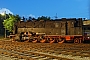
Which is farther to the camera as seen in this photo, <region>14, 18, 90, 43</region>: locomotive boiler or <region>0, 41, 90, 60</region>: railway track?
<region>14, 18, 90, 43</region>: locomotive boiler

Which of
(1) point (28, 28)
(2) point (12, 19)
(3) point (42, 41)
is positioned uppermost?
(2) point (12, 19)

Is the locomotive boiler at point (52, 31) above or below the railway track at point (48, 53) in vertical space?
above

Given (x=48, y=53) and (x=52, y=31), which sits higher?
(x=52, y=31)

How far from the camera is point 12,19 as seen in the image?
4841cm

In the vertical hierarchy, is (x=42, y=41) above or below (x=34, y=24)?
below

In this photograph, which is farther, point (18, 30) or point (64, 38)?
point (18, 30)

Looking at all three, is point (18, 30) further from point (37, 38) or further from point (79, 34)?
point (79, 34)

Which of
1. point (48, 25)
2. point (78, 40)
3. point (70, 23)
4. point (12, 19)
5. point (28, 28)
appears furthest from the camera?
point (12, 19)

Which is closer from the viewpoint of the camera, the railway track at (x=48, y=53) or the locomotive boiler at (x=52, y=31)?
the railway track at (x=48, y=53)

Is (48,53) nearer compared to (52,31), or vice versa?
(48,53)

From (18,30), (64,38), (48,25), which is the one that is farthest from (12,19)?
(64,38)

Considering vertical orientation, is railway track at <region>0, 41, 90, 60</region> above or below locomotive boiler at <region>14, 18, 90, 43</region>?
below

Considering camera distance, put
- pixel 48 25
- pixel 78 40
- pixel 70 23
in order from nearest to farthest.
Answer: pixel 78 40, pixel 70 23, pixel 48 25

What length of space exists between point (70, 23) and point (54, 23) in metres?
2.49
